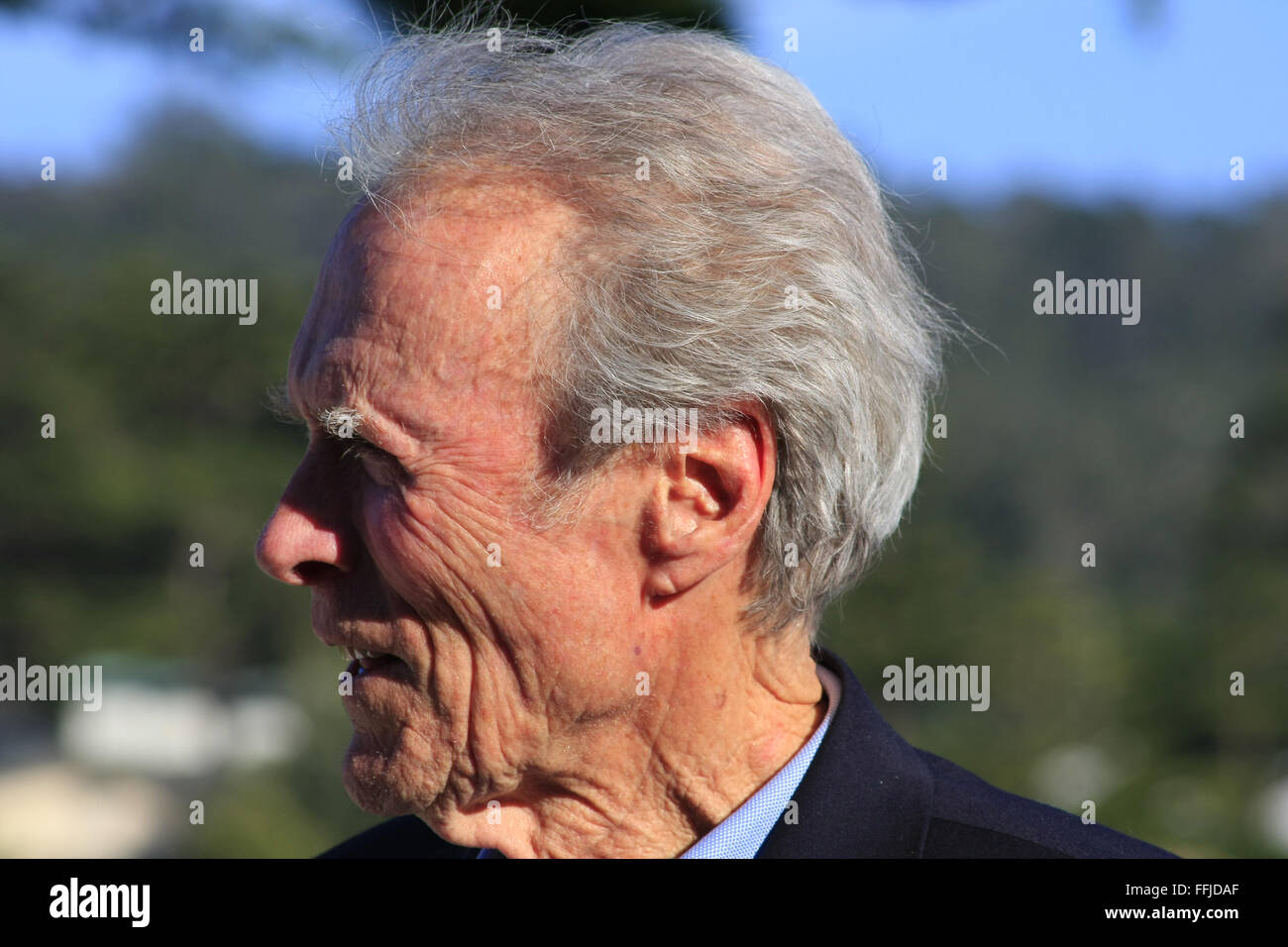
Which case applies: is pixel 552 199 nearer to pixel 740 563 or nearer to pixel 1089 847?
pixel 740 563

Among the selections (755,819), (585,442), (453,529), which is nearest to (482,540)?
(453,529)

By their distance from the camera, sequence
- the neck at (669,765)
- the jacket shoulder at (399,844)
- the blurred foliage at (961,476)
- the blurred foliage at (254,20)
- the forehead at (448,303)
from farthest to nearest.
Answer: the blurred foliage at (961,476)
the blurred foliage at (254,20)
the jacket shoulder at (399,844)
the neck at (669,765)
the forehead at (448,303)

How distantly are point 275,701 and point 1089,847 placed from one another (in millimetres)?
36623

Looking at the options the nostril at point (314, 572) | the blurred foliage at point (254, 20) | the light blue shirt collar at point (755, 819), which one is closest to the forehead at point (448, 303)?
the nostril at point (314, 572)

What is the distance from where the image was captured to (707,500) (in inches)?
79.8

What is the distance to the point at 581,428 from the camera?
1977 millimetres

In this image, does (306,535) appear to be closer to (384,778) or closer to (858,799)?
(384,778)

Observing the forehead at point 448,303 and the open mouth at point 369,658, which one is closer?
the forehead at point 448,303

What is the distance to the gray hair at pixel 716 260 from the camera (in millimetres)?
1980

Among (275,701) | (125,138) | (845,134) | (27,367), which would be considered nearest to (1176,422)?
(275,701)

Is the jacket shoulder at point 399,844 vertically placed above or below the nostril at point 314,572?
below

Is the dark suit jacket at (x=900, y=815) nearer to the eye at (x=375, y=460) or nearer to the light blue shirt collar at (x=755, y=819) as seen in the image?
the light blue shirt collar at (x=755, y=819)

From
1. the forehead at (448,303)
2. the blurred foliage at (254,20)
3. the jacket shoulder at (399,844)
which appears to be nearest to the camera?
the forehead at (448,303)

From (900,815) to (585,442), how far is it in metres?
0.81
